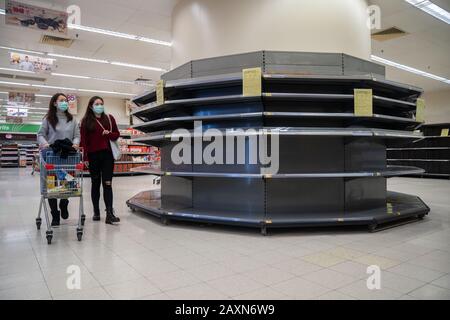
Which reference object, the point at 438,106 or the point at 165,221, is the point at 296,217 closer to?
the point at 165,221

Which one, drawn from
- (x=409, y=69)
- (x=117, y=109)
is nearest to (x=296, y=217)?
(x=409, y=69)

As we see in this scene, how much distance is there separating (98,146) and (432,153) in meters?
11.3

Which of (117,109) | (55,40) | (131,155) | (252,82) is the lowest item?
(131,155)

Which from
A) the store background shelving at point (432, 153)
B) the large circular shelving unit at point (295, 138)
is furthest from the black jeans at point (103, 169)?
the store background shelving at point (432, 153)

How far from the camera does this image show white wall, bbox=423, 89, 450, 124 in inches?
545

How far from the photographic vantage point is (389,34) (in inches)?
292

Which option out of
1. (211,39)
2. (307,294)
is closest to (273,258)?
(307,294)

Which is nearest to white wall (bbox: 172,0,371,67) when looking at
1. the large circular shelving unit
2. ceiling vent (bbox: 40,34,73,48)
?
the large circular shelving unit

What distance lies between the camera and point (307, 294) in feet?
6.26

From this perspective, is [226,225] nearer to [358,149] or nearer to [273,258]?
[273,258]

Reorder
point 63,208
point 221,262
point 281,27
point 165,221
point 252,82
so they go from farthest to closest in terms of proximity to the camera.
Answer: point 281,27 < point 63,208 < point 165,221 < point 252,82 < point 221,262

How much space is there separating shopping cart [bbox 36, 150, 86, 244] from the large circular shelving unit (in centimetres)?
98

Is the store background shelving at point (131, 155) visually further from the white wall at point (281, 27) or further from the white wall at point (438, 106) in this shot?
the white wall at point (438, 106)

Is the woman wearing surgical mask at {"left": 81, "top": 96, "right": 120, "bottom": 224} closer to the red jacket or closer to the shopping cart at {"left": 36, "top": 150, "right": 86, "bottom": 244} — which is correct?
the red jacket
